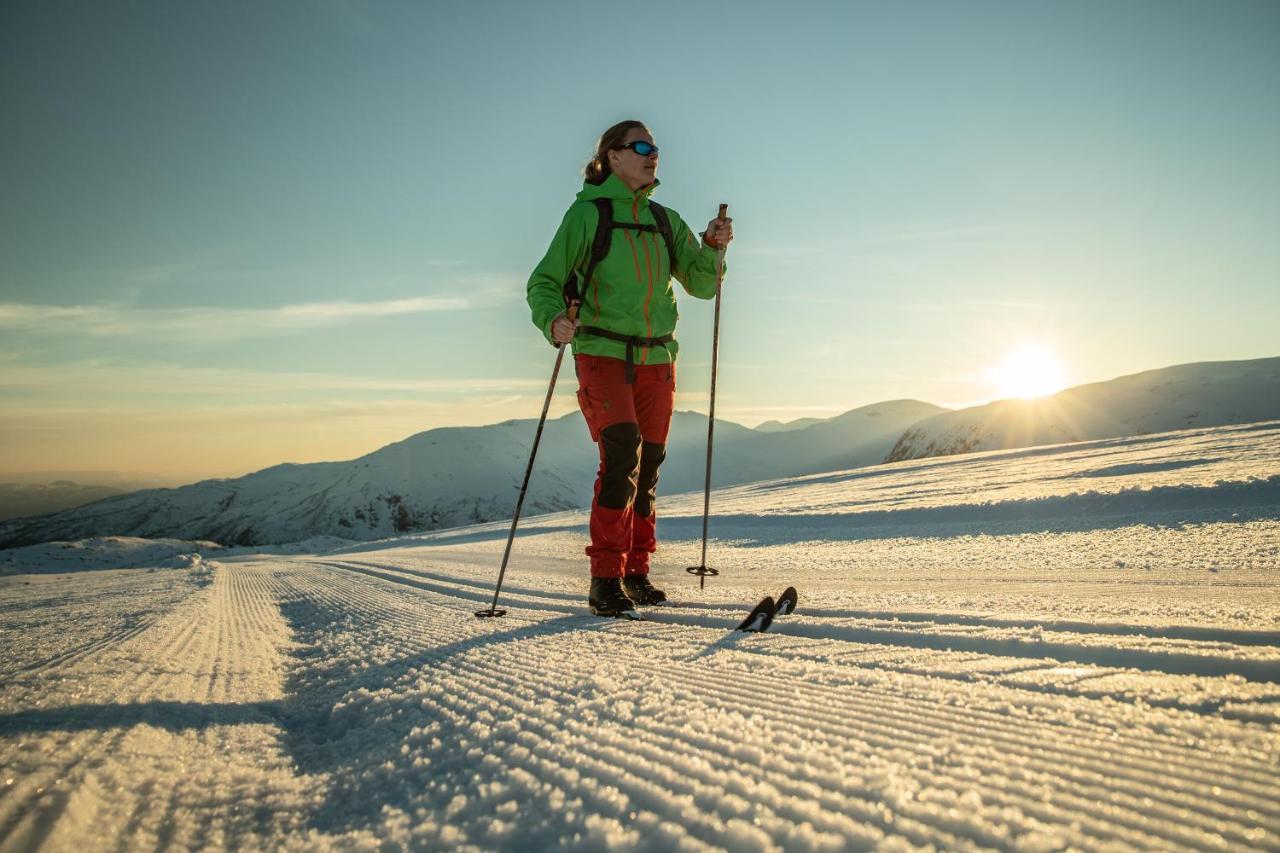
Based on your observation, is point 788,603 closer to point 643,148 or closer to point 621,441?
point 621,441

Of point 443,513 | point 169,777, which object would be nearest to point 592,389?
point 169,777

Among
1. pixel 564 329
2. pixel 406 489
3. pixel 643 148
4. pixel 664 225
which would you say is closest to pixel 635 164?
pixel 643 148

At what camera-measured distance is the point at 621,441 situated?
133 inches

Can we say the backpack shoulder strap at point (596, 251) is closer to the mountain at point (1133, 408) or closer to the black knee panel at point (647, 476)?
the black knee panel at point (647, 476)

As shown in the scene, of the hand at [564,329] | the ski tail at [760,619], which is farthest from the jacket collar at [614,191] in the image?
the ski tail at [760,619]

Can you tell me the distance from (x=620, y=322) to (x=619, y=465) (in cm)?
81

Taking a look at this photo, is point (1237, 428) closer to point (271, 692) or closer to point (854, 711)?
point (854, 711)

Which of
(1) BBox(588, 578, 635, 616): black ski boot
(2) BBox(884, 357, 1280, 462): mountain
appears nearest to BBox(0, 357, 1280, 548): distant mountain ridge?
(2) BBox(884, 357, 1280, 462): mountain

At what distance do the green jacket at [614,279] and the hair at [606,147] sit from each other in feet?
0.56

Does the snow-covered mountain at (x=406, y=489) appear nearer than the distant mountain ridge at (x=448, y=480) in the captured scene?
No

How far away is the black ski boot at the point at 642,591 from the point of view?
3.43m

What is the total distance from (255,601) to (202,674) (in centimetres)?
275

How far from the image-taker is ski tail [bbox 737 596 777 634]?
2344mm

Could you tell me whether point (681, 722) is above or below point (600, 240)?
below
